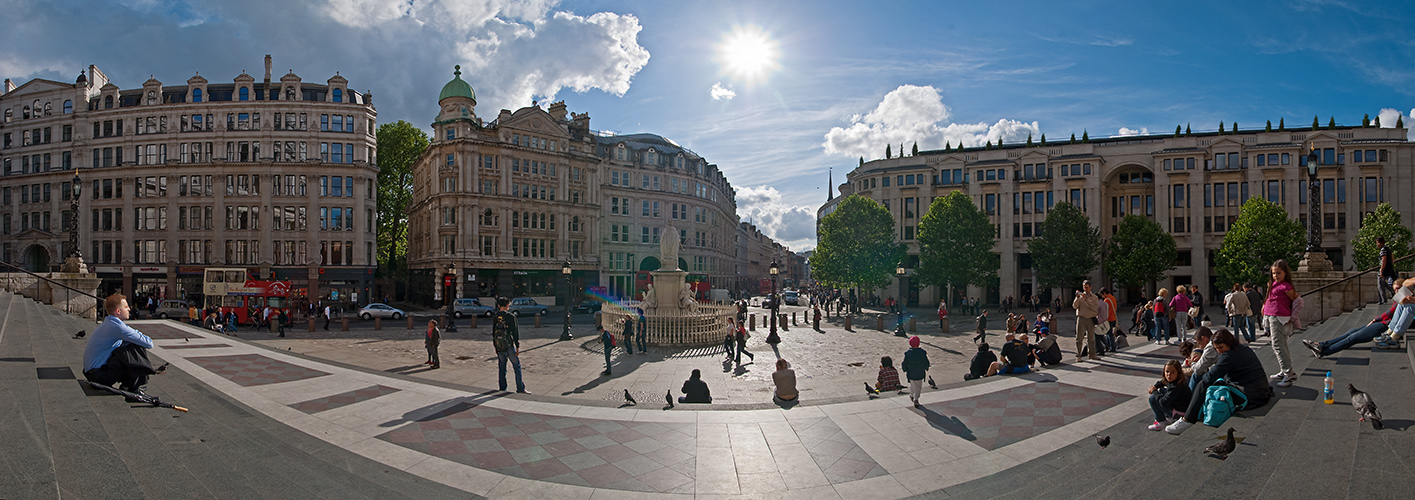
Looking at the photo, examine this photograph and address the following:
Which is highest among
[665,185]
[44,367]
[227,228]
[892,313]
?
[665,185]

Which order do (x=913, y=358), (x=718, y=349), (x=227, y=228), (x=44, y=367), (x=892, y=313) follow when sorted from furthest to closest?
(x=227, y=228)
(x=892, y=313)
(x=718, y=349)
(x=913, y=358)
(x=44, y=367)

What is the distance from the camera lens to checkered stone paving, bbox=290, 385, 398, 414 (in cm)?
→ 926

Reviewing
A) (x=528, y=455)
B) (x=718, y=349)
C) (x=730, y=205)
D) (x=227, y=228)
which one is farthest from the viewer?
(x=730, y=205)

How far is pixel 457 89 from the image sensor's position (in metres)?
50.7

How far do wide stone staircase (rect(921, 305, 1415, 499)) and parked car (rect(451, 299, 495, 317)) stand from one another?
113ft

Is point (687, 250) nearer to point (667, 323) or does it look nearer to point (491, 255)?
point (491, 255)

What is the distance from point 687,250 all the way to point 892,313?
79.2 feet

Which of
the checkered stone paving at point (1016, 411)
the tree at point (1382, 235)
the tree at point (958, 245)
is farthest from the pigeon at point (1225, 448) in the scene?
the tree at point (1382, 235)

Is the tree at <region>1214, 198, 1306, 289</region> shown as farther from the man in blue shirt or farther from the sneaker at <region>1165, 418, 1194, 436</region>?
the man in blue shirt

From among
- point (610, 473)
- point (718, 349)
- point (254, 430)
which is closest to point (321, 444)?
point (254, 430)

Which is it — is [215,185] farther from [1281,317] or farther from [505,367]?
[1281,317]

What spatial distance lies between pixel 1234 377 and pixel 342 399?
1266 cm

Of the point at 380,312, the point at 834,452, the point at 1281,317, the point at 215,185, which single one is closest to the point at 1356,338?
the point at 1281,317

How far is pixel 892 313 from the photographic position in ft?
141
